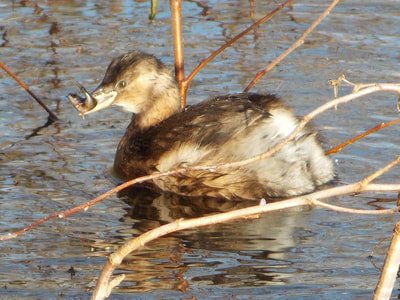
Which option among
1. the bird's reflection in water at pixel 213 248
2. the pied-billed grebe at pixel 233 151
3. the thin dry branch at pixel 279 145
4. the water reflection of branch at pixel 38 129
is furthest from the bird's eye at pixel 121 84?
the thin dry branch at pixel 279 145

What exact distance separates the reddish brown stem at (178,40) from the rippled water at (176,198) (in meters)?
0.63

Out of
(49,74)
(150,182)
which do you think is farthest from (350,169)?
(49,74)

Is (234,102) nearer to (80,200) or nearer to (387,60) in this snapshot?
(80,200)

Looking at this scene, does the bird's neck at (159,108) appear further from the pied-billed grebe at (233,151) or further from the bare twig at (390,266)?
the bare twig at (390,266)

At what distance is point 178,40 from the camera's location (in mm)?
7926

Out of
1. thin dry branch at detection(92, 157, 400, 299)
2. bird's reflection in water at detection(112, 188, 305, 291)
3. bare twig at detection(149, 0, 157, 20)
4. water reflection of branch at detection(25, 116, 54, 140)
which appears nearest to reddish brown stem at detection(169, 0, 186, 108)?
water reflection of branch at detection(25, 116, 54, 140)

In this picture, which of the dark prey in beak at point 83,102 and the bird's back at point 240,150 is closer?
the bird's back at point 240,150

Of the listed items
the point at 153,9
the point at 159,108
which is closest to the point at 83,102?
the point at 159,108

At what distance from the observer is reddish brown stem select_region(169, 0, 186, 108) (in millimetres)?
7770

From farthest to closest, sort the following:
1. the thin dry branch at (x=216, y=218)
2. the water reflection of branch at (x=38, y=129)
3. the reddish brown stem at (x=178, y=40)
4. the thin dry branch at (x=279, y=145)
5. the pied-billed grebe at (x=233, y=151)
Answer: the water reflection of branch at (x=38, y=129) → the reddish brown stem at (x=178, y=40) → the pied-billed grebe at (x=233, y=151) → the thin dry branch at (x=279, y=145) → the thin dry branch at (x=216, y=218)

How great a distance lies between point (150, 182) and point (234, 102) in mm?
758

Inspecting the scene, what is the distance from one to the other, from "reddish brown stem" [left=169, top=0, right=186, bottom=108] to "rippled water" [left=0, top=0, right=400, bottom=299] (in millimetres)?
626

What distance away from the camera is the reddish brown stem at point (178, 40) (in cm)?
777

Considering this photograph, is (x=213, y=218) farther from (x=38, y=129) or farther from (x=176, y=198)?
(x=38, y=129)
